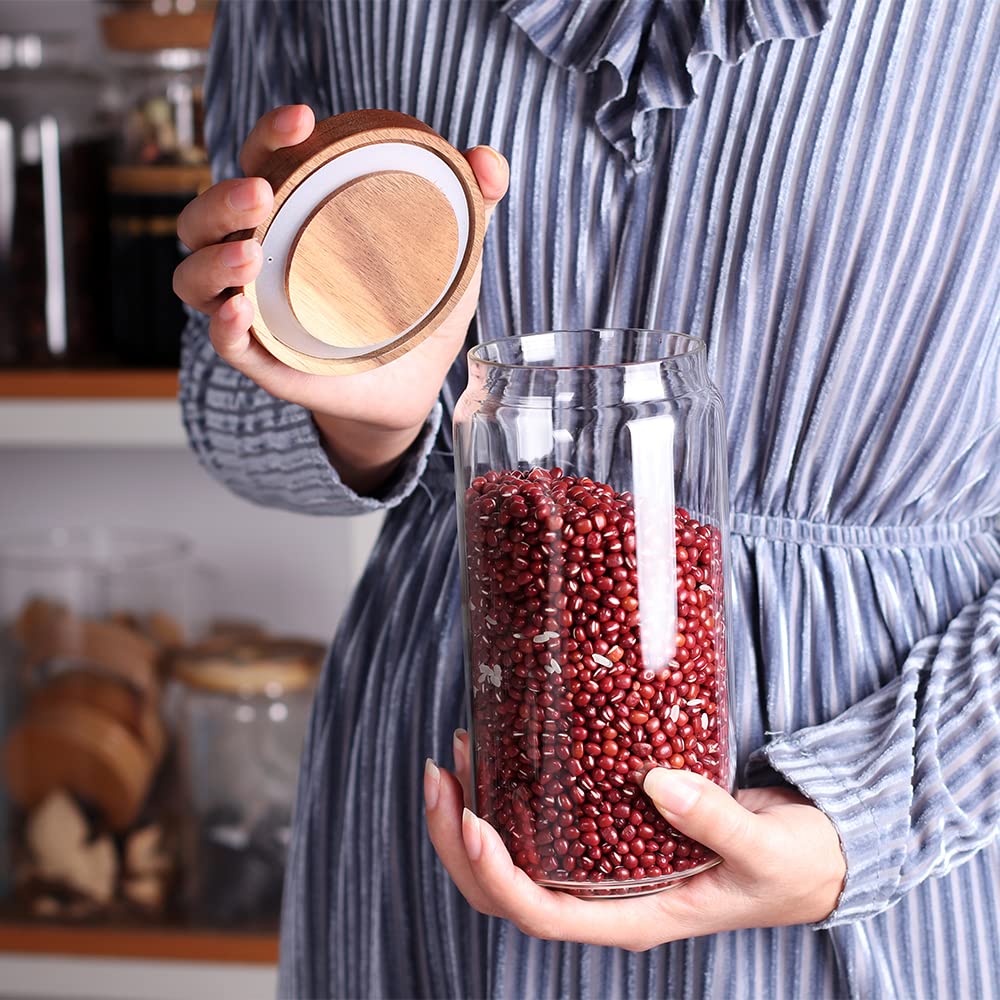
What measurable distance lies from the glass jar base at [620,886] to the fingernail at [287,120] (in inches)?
11.9

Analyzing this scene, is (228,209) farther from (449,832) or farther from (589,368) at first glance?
(449,832)

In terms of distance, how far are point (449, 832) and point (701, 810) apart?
0.12 m

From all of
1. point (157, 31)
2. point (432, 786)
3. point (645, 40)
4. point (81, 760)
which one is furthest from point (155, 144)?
point (432, 786)

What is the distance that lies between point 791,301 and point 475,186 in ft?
0.54

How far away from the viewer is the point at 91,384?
4.08 feet

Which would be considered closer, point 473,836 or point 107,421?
point 473,836

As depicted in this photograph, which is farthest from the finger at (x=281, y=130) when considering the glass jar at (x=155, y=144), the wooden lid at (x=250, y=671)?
the wooden lid at (x=250, y=671)

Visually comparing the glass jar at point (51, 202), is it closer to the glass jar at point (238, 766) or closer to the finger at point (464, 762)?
the glass jar at point (238, 766)

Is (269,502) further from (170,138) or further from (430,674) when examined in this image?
(170,138)

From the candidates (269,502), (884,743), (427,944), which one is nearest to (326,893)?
(427,944)

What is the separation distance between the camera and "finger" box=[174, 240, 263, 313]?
49 centimetres

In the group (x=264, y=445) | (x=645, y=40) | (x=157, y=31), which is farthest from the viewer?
(x=157, y=31)

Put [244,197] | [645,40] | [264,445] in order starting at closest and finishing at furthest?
[244,197] → [645,40] → [264,445]

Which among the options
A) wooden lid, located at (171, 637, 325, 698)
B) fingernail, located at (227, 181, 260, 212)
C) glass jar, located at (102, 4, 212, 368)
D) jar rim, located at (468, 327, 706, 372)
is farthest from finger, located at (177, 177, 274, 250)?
wooden lid, located at (171, 637, 325, 698)
